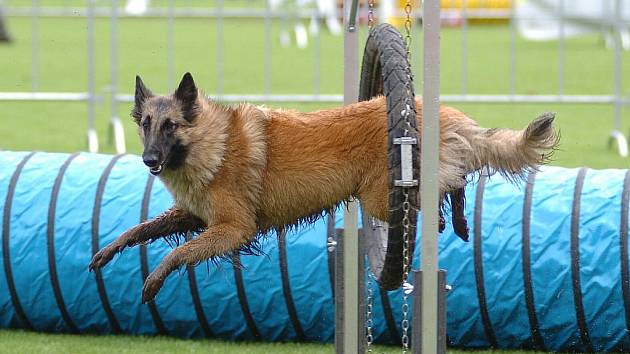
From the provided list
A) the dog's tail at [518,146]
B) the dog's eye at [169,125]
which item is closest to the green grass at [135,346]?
the dog's tail at [518,146]

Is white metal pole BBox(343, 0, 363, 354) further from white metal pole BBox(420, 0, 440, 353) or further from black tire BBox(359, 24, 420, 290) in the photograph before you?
white metal pole BBox(420, 0, 440, 353)

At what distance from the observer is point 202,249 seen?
163 inches

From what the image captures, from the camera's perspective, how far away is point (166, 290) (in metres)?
6.53

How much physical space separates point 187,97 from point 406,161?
2.77ft

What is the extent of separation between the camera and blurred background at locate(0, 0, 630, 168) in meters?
11.6

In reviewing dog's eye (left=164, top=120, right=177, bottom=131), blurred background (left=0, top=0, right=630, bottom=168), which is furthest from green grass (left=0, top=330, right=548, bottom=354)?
blurred background (left=0, top=0, right=630, bottom=168)

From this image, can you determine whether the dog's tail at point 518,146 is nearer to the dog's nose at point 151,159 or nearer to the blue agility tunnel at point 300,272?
the dog's nose at point 151,159

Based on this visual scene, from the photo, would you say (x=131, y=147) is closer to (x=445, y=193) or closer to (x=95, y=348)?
(x=95, y=348)

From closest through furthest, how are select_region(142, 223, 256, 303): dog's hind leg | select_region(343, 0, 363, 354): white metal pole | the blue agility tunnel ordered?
select_region(142, 223, 256, 303): dog's hind leg
select_region(343, 0, 363, 354): white metal pole
the blue agility tunnel

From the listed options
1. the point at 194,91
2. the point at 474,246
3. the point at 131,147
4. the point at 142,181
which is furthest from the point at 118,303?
the point at 131,147

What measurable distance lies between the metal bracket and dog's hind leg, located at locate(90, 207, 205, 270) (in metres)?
0.89

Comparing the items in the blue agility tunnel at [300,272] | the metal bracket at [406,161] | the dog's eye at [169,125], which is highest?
the dog's eye at [169,125]

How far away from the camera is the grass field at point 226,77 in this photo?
21.7ft

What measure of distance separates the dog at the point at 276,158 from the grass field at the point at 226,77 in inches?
87.2
